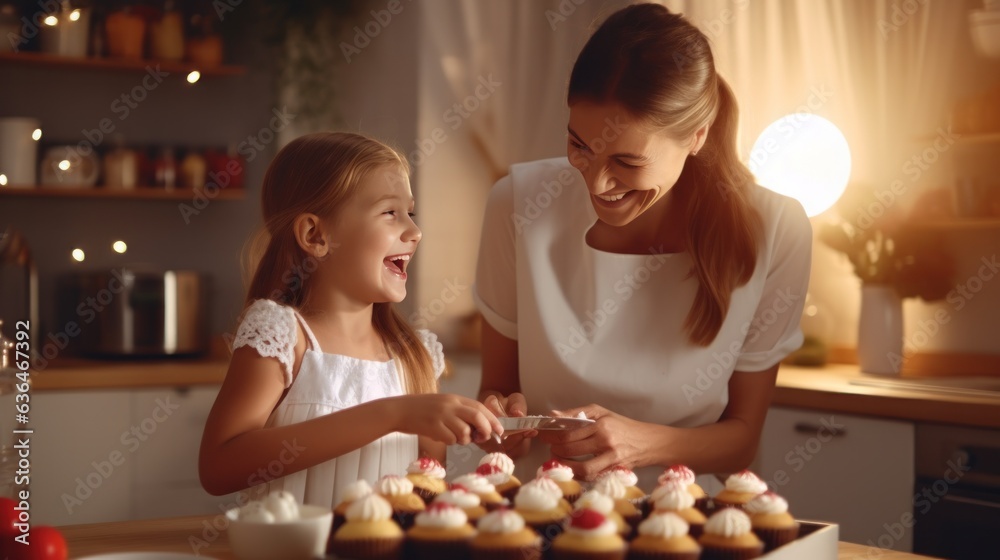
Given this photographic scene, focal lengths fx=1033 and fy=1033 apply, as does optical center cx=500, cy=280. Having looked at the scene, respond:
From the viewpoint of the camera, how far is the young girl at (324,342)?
135 cm

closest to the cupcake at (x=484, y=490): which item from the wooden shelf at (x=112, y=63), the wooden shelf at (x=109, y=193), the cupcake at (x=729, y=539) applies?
the cupcake at (x=729, y=539)

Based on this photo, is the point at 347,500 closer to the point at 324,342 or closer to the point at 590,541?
the point at 590,541

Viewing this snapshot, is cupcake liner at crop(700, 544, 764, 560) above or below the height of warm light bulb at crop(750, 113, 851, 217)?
below

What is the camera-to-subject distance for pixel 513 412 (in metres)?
1.54

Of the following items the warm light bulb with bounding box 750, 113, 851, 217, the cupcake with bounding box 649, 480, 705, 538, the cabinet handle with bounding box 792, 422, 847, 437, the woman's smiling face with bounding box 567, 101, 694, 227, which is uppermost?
the warm light bulb with bounding box 750, 113, 851, 217

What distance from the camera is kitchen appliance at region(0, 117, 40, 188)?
10.5ft

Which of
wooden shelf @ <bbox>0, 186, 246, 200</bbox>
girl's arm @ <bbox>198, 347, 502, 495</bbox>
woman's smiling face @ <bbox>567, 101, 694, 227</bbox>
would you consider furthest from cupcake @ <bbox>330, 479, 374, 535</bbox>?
wooden shelf @ <bbox>0, 186, 246, 200</bbox>

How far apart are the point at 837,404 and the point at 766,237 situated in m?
0.71

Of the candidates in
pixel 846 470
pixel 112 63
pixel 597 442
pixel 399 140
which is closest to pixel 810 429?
pixel 846 470

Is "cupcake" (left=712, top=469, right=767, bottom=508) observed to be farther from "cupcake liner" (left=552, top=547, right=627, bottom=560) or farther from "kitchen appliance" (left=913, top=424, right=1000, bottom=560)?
"kitchen appliance" (left=913, top=424, right=1000, bottom=560)

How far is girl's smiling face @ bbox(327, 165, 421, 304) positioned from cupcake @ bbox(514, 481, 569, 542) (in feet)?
1.83

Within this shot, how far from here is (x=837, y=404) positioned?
227cm

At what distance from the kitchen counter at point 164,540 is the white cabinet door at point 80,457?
171cm

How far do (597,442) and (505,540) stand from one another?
589mm
